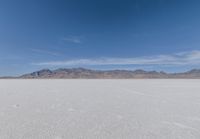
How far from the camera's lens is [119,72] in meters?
112

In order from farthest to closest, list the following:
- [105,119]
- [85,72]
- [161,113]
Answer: [85,72], [161,113], [105,119]

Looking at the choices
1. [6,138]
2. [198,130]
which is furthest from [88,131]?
[198,130]

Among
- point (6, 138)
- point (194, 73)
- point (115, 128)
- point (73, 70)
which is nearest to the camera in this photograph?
point (6, 138)

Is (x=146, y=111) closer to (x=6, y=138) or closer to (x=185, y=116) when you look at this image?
(x=185, y=116)

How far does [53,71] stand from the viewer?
430 ft

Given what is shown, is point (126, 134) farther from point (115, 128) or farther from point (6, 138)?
point (6, 138)

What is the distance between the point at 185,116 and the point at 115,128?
6.57 ft

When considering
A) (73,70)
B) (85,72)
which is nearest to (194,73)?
(85,72)

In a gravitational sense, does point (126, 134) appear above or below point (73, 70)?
below

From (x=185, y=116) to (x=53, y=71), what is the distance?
131005mm

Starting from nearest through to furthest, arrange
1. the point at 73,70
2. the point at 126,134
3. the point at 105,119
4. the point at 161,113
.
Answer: the point at 126,134 → the point at 105,119 → the point at 161,113 → the point at 73,70

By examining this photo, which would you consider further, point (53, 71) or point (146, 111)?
point (53, 71)

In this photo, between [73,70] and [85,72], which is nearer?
[85,72]

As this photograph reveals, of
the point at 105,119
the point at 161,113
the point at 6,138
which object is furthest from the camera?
the point at 161,113
